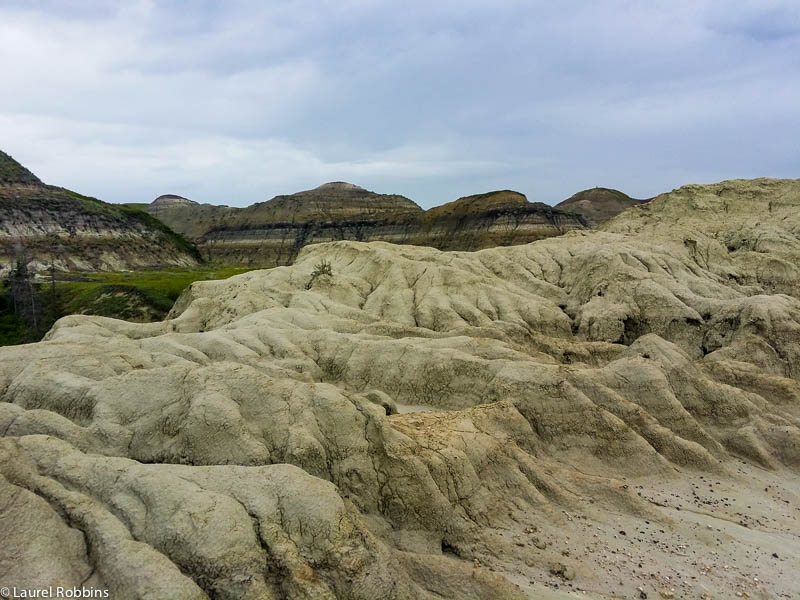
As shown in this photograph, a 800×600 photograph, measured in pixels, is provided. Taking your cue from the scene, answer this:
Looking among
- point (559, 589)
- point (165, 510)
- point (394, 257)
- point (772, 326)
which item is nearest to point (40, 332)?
point (394, 257)

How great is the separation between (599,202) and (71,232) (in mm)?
140212

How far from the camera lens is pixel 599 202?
16838 centimetres

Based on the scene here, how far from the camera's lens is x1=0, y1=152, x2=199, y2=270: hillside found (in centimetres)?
8525

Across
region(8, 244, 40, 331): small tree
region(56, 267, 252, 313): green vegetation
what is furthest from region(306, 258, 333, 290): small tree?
region(8, 244, 40, 331): small tree

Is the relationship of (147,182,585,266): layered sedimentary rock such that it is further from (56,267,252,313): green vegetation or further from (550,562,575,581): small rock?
(550,562,575,581): small rock

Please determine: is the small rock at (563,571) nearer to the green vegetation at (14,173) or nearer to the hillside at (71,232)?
the hillside at (71,232)

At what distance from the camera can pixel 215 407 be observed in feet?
48.2

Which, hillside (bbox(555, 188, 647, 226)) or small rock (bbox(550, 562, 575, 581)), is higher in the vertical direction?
hillside (bbox(555, 188, 647, 226))

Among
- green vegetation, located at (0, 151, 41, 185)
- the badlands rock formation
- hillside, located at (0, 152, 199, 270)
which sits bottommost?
the badlands rock formation

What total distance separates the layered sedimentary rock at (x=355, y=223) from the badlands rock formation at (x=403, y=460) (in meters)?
70.2

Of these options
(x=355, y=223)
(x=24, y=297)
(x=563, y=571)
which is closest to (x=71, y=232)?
(x=24, y=297)

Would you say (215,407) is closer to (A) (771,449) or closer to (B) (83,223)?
(A) (771,449)

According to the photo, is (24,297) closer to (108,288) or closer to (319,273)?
(108,288)

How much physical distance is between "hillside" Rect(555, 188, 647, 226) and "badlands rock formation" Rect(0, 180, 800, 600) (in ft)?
438
